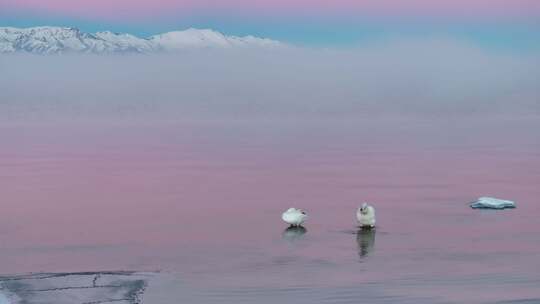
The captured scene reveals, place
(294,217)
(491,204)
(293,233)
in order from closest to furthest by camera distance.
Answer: (293,233), (294,217), (491,204)

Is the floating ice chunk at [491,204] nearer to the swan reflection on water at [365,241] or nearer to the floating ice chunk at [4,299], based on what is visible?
the swan reflection on water at [365,241]

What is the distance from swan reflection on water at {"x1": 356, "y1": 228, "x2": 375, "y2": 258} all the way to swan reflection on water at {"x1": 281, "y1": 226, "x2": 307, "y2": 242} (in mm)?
1708

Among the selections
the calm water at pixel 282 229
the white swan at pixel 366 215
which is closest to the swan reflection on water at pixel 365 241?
the calm water at pixel 282 229

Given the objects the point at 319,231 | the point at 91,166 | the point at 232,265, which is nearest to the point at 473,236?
the point at 319,231

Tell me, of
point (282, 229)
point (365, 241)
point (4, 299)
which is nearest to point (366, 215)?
point (365, 241)

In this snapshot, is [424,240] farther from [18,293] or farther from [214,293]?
Result: [18,293]

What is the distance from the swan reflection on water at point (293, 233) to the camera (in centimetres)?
2977

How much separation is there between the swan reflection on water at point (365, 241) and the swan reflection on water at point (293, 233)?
1.71m

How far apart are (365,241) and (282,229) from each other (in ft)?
11.7

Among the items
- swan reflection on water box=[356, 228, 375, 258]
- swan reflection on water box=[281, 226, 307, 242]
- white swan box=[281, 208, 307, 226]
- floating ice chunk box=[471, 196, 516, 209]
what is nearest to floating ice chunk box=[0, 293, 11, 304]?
swan reflection on water box=[356, 228, 375, 258]

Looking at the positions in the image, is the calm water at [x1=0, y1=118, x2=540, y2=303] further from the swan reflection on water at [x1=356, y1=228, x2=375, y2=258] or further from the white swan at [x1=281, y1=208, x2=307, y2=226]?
the white swan at [x1=281, y1=208, x2=307, y2=226]

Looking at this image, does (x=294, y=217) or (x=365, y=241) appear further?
(x=294, y=217)

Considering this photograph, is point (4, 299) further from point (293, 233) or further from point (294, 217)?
point (294, 217)

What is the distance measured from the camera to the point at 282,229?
1248 inches
